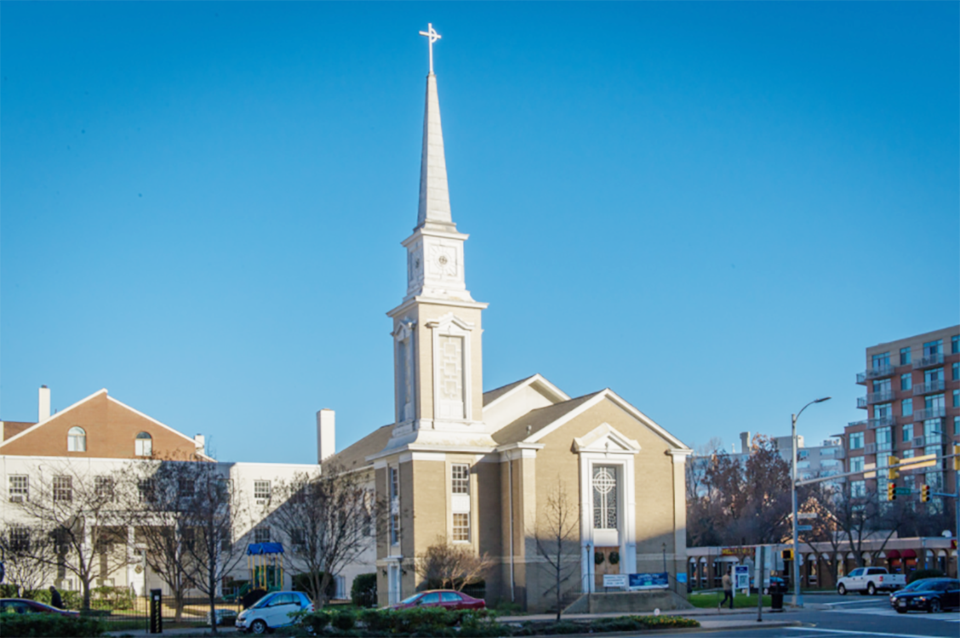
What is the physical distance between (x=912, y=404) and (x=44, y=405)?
3335 inches

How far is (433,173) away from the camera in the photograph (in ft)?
177

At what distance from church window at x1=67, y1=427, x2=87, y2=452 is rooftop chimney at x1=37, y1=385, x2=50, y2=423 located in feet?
10.9

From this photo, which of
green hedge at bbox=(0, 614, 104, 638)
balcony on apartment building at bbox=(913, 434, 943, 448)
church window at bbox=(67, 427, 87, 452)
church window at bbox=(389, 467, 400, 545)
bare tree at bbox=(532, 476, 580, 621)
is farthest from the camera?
balcony on apartment building at bbox=(913, 434, 943, 448)

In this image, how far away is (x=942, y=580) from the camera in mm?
45469

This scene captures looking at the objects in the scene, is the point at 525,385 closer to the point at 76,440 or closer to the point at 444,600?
the point at 444,600

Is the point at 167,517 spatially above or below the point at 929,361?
below

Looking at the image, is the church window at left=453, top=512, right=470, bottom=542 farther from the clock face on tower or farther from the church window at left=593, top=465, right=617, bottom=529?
the clock face on tower

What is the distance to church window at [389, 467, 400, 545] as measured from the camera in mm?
50525

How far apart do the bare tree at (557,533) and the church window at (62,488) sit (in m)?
28.0

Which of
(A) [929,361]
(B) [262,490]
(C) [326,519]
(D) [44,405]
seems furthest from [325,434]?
(A) [929,361]

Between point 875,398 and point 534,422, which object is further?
point 875,398

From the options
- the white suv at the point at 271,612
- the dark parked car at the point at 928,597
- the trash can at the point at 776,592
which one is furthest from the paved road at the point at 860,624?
the white suv at the point at 271,612

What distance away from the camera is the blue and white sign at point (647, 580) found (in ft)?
153

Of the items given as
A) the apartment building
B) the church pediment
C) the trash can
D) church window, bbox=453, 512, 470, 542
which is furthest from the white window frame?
the apartment building
